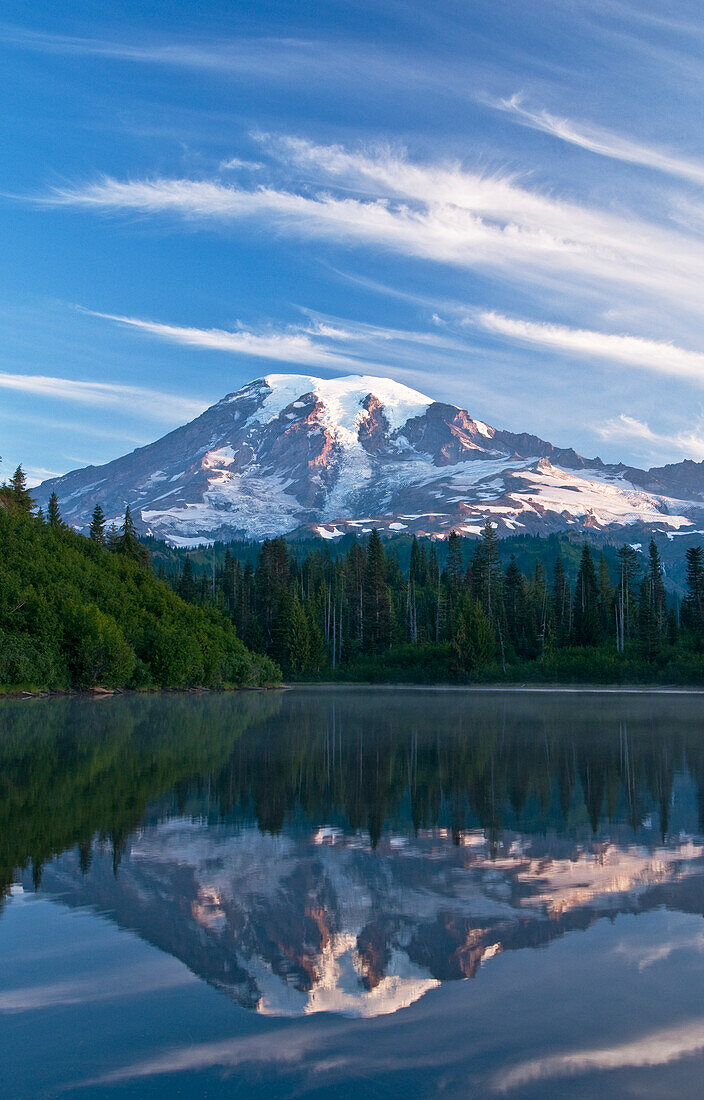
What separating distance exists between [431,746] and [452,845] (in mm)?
16009

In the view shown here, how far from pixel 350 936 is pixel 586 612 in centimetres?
10883

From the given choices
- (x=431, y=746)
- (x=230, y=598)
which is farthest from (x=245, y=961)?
(x=230, y=598)

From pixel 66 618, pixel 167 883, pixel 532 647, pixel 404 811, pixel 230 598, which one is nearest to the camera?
pixel 167 883

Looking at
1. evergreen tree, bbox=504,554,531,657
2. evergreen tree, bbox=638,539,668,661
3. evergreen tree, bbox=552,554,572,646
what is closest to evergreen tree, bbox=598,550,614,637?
evergreen tree, bbox=638,539,668,661

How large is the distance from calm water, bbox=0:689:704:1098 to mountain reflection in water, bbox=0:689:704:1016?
0.18 feet

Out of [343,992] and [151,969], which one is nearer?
[343,992]

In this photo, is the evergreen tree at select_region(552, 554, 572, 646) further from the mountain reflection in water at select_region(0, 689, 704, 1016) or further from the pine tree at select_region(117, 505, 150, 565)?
the mountain reflection in water at select_region(0, 689, 704, 1016)

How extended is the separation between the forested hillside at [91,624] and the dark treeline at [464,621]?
1997cm

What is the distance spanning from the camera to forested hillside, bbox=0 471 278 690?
68.1m

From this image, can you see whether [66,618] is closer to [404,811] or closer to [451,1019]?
[404,811]

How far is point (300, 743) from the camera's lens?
3155cm

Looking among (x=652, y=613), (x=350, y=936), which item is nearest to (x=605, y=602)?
(x=652, y=613)

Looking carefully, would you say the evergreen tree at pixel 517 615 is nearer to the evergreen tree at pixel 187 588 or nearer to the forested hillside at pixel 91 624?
the forested hillside at pixel 91 624

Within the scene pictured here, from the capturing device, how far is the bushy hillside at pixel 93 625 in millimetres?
68062
